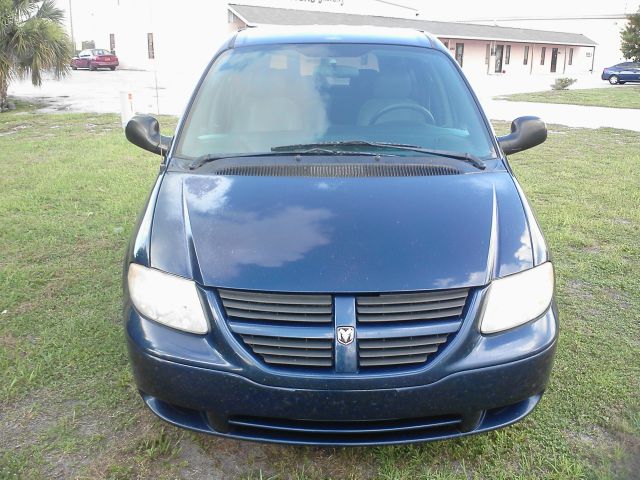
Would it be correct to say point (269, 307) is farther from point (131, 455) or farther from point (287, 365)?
point (131, 455)

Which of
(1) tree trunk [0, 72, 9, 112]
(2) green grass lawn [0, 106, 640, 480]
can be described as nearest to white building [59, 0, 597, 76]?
(1) tree trunk [0, 72, 9, 112]

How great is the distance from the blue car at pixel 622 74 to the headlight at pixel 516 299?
132 ft

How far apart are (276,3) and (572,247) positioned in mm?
46941

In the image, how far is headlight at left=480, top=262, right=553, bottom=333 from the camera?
2.12 metres

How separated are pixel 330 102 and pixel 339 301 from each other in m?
1.51

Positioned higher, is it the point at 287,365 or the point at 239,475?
the point at 287,365

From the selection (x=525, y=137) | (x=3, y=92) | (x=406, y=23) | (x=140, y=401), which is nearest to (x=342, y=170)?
(x=525, y=137)

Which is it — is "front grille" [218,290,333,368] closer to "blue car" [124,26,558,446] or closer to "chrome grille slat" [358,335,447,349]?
"blue car" [124,26,558,446]

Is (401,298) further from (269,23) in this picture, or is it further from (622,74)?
(622,74)

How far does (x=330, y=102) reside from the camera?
3.19 metres

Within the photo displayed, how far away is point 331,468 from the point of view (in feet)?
7.75

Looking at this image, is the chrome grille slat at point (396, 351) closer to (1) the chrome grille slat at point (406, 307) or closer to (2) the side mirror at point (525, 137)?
(1) the chrome grille slat at point (406, 307)

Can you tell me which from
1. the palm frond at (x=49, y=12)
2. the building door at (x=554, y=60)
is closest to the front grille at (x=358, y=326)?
the palm frond at (x=49, y=12)

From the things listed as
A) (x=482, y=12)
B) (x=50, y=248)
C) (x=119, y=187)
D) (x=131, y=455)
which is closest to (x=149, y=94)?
(x=119, y=187)
